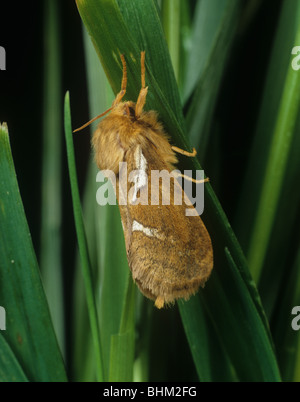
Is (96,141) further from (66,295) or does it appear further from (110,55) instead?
(66,295)

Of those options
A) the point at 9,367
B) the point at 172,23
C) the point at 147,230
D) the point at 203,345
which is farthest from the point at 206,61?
the point at 9,367

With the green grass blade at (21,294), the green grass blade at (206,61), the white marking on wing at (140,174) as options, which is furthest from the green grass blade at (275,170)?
Answer: the green grass blade at (21,294)

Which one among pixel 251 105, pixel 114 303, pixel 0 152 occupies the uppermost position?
pixel 251 105

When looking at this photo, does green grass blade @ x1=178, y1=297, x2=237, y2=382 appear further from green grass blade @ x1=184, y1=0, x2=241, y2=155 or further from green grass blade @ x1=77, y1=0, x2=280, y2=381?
green grass blade @ x1=184, y1=0, x2=241, y2=155

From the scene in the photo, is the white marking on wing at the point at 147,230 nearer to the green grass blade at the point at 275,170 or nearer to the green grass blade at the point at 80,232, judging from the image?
the green grass blade at the point at 80,232

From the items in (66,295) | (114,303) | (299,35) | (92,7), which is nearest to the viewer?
(92,7)

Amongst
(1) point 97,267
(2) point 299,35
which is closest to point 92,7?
(2) point 299,35
